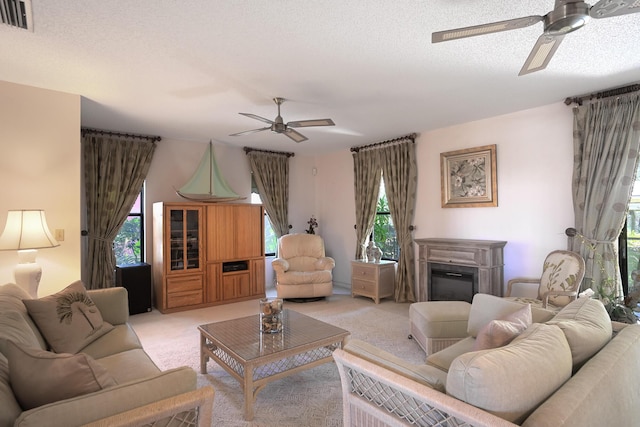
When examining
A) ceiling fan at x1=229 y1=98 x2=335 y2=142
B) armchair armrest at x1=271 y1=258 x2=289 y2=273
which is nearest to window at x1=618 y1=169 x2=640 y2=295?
ceiling fan at x1=229 y1=98 x2=335 y2=142

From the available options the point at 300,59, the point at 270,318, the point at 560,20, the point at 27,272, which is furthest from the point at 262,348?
the point at 560,20

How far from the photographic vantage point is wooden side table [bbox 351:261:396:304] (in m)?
5.28

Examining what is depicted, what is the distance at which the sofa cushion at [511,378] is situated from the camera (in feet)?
3.74

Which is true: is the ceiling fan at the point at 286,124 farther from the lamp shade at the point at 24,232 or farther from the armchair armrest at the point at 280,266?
the armchair armrest at the point at 280,266

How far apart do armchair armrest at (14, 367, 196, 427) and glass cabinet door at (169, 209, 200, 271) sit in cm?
391

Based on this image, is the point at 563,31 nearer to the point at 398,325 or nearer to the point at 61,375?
the point at 61,375

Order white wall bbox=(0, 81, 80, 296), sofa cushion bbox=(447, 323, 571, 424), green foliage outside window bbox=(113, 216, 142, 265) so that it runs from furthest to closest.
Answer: green foliage outside window bbox=(113, 216, 142, 265) < white wall bbox=(0, 81, 80, 296) < sofa cushion bbox=(447, 323, 571, 424)

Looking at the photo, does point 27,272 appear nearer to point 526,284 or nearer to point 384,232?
point 384,232

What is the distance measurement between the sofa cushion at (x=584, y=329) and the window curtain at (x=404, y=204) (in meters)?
3.42

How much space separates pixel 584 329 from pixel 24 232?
3.89 m

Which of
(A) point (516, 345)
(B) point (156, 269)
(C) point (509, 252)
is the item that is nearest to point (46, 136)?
(B) point (156, 269)

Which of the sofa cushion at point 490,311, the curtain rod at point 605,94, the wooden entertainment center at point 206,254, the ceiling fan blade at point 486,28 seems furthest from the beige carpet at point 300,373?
the curtain rod at point 605,94

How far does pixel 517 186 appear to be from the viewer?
14.1 ft

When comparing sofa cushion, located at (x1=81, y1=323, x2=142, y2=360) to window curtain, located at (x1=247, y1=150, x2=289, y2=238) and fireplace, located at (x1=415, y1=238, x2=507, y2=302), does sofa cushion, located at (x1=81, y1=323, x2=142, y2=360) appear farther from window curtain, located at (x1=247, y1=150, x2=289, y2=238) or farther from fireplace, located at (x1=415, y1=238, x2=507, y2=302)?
window curtain, located at (x1=247, y1=150, x2=289, y2=238)
